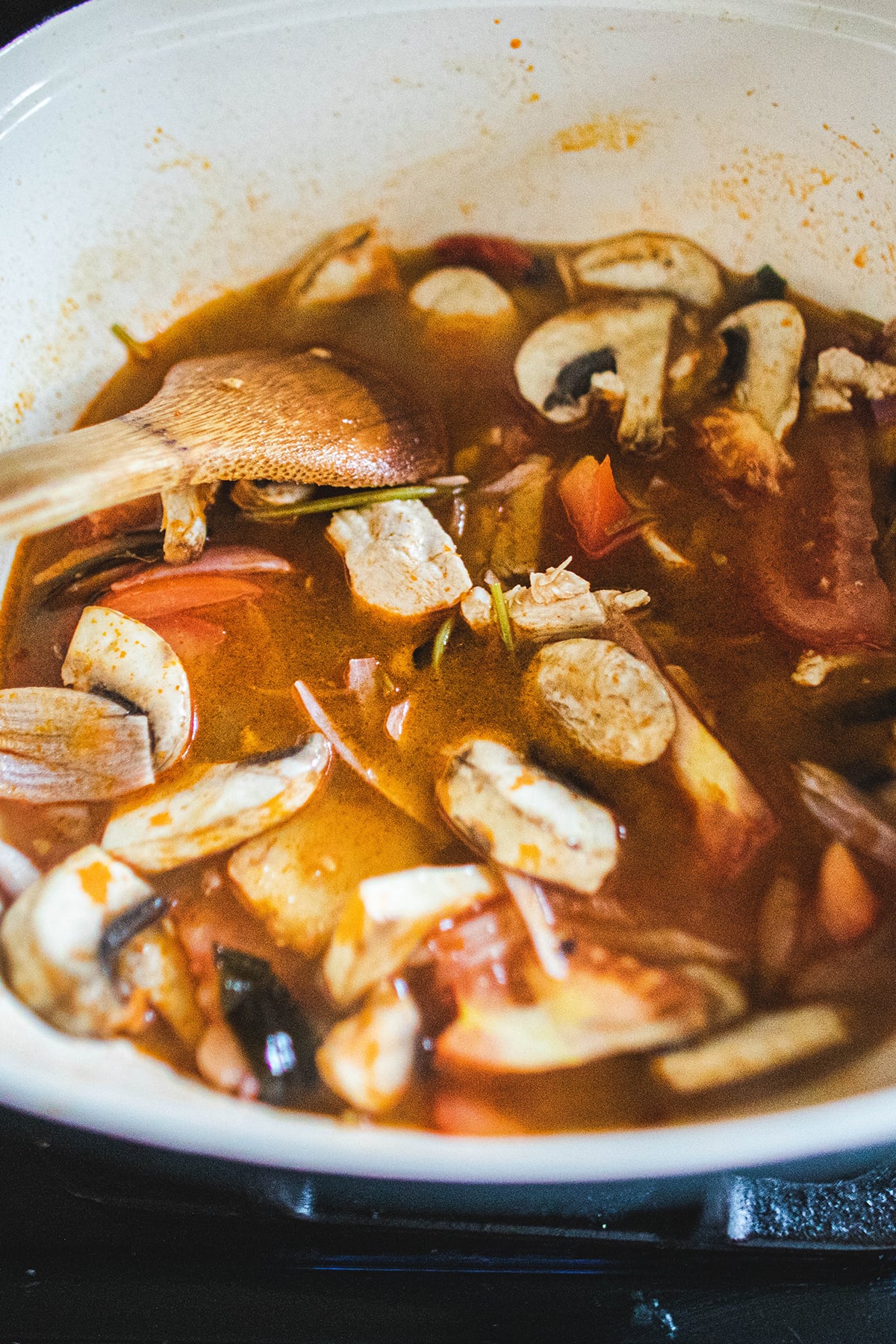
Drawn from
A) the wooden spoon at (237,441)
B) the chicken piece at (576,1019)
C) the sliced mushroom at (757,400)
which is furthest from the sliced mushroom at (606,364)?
the chicken piece at (576,1019)

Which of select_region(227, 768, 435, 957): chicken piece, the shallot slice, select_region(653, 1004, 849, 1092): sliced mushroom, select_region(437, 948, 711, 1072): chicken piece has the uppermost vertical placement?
the shallot slice

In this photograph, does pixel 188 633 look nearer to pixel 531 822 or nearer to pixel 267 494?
pixel 267 494

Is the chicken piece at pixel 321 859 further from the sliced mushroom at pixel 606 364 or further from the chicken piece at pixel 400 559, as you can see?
the sliced mushroom at pixel 606 364

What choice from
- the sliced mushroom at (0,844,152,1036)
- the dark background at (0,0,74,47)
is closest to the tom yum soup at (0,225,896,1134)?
the sliced mushroom at (0,844,152,1036)

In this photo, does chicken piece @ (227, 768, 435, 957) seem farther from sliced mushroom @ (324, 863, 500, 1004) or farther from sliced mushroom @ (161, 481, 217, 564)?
sliced mushroom @ (161, 481, 217, 564)

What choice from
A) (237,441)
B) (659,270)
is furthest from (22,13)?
(659,270)

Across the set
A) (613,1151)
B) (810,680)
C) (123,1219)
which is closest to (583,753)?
(810,680)
